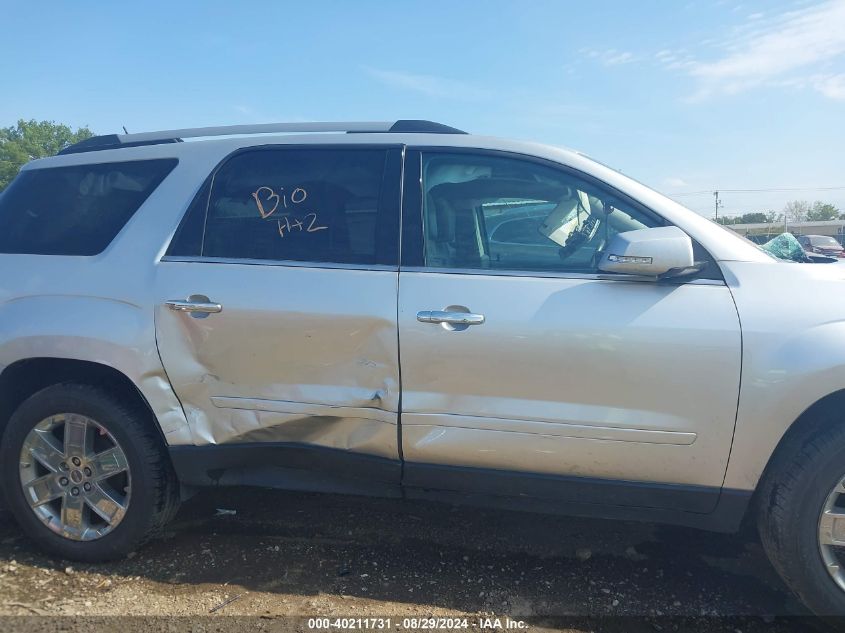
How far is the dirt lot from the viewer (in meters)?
2.56

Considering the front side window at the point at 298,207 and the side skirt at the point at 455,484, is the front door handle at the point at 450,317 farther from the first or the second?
the side skirt at the point at 455,484

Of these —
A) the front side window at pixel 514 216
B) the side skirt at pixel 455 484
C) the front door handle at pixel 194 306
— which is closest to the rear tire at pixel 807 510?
the side skirt at pixel 455 484

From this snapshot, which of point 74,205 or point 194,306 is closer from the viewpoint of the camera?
point 194,306

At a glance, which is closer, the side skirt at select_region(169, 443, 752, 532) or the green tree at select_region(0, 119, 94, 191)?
the side skirt at select_region(169, 443, 752, 532)

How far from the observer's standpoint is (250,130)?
3043 millimetres

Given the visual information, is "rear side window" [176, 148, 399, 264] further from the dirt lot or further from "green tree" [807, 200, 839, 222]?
"green tree" [807, 200, 839, 222]

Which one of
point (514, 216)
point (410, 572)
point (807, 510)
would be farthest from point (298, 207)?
point (807, 510)

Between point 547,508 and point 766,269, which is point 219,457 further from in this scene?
point 766,269

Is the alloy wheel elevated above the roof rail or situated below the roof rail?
below

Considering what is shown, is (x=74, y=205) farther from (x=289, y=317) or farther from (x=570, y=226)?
(x=570, y=226)

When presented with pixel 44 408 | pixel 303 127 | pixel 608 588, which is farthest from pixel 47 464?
pixel 608 588

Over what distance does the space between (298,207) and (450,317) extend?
3.04 feet

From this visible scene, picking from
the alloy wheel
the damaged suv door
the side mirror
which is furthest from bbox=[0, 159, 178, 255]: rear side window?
the side mirror

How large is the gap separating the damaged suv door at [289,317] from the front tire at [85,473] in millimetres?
193
